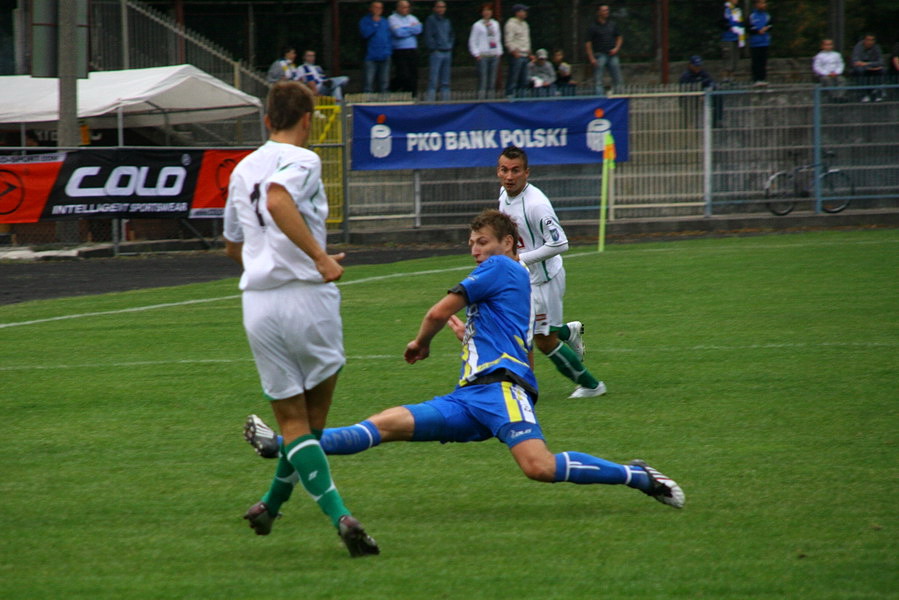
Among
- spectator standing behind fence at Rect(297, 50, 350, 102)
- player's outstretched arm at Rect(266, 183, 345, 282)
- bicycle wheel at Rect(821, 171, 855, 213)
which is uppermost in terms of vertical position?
spectator standing behind fence at Rect(297, 50, 350, 102)

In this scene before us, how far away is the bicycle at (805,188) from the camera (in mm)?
22484

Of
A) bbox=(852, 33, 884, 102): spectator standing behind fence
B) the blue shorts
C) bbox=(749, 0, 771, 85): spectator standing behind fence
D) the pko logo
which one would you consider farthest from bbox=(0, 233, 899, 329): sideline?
bbox=(749, 0, 771, 85): spectator standing behind fence

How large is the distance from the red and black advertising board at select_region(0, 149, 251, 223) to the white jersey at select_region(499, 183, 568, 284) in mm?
12079

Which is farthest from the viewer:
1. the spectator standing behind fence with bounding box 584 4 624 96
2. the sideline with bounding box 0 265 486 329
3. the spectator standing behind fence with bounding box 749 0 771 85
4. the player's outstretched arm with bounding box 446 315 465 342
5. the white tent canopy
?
the spectator standing behind fence with bounding box 749 0 771 85

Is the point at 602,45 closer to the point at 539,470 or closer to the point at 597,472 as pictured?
the point at 597,472

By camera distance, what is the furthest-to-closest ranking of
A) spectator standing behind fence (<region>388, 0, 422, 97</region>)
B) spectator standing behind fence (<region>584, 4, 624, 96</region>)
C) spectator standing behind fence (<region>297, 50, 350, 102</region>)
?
spectator standing behind fence (<region>584, 4, 624, 96</region>)
spectator standing behind fence (<region>388, 0, 422, 97</region>)
spectator standing behind fence (<region>297, 50, 350, 102</region>)

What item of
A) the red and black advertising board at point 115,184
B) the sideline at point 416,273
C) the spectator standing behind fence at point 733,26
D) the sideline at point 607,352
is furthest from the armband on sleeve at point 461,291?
the spectator standing behind fence at point 733,26

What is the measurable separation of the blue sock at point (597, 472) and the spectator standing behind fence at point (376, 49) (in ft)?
65.3

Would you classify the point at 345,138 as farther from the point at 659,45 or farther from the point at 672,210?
the point at 659,45

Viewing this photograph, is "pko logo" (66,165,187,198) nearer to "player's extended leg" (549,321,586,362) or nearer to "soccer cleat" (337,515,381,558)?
"player's extended leg" (549,321,586,362)

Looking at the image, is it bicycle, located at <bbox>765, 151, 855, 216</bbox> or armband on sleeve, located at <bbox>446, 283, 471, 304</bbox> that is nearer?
armband on sleeve, located at <bbox>446, 283, 471, 304</bbox>

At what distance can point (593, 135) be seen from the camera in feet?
71.7

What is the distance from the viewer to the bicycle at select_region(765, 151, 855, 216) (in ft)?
73.8

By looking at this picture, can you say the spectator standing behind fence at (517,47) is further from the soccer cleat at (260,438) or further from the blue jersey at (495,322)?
the soccer cleat at (260,438)
